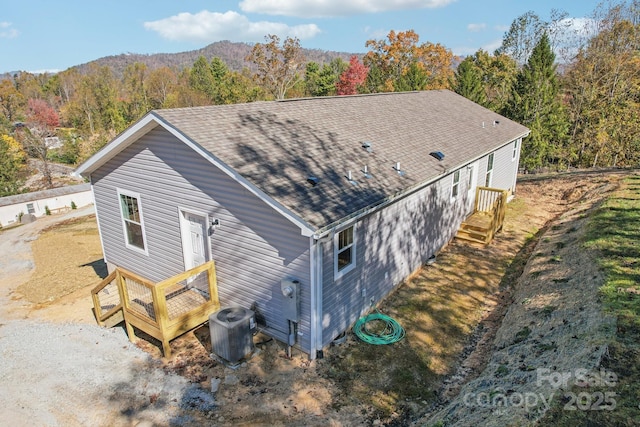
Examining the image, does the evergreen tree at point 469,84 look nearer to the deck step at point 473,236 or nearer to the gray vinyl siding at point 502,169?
the gray vinyl siding at point 502,169

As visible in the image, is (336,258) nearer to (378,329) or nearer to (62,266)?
(378,329)

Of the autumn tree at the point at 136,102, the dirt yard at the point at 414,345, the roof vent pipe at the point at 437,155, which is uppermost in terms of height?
the autumn tree at the point at 136,102

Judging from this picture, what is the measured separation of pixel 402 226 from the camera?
426 inches

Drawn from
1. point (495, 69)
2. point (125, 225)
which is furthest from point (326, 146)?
point (495, 69)

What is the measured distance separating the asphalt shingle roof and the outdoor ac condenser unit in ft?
8.95

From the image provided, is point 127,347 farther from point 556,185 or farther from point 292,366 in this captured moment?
point 556,185

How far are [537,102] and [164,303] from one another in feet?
87.0

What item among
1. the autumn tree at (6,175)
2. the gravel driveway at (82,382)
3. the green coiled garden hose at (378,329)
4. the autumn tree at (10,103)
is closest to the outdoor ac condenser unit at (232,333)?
the gravel driveway at (82,382)

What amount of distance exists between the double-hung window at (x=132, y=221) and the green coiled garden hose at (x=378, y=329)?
654cm

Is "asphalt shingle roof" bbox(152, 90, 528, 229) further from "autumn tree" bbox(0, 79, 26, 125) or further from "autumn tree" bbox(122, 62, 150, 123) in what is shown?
"autumn tree" bbox(0, 79, 26, 125)

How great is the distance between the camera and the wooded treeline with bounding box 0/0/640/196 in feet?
87.4

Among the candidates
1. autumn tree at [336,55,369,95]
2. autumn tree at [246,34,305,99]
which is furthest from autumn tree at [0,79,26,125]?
autumn tree at [336,55,369,95]

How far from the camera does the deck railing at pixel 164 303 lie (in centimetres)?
824

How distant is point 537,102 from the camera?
84.2 feet
